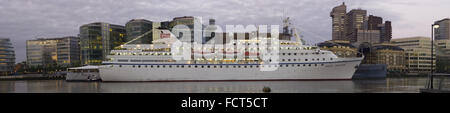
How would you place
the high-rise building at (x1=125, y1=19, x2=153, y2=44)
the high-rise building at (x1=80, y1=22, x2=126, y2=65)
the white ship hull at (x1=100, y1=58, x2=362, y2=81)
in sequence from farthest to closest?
the high-rise building at (x1=125, y1=19, x2=153, y2=44) → the high-rise building at (x1=80, y1=22, x2=126, y2=65) → the white ship hull at (x1=100, y1=58, x2=362, y2=81)

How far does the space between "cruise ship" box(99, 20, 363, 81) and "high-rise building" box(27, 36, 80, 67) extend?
87.7 metres

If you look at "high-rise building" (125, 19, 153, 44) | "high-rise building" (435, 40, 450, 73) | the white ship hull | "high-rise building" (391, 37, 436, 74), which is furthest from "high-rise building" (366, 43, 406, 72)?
"high-rise building" (125, 19, 153, 44)

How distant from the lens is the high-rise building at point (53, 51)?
113 meters

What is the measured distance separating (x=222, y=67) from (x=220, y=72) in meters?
0.72

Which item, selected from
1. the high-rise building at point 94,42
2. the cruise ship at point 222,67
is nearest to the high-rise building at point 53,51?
the high-rise building at point 94,42

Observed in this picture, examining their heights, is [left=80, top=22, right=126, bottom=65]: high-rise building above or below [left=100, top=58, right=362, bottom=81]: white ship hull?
above

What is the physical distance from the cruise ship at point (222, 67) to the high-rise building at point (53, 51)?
87.7 m

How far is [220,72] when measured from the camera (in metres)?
36.7

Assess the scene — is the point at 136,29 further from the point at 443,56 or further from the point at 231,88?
the point at 443,56

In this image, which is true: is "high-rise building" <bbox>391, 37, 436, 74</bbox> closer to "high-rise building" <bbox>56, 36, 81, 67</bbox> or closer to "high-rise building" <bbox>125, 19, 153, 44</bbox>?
"high-rise building" <bbox>125, 19, 153, 44</bbox>

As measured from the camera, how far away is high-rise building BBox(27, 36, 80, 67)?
112625mm

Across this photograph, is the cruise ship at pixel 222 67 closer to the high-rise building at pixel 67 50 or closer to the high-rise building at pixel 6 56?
the high-rise building at pixel 67 50
